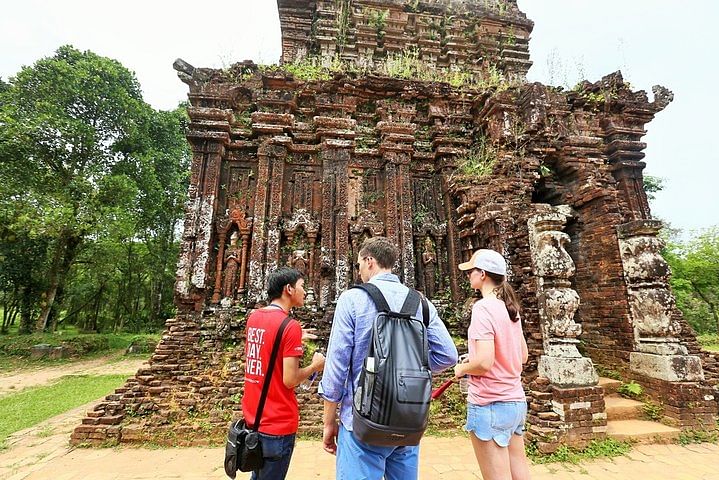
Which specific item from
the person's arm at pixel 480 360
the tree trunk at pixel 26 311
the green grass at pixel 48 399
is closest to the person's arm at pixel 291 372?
the person's arm at pixel 480 360

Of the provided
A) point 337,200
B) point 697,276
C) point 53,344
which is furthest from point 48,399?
point 697,276

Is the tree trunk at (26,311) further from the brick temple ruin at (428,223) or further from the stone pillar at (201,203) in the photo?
the brick temple ruin at (428,223)

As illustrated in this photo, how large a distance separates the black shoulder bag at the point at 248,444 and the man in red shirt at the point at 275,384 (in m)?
0.03

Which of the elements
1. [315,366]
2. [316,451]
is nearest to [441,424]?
[316,451]

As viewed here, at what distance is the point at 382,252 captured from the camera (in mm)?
2352

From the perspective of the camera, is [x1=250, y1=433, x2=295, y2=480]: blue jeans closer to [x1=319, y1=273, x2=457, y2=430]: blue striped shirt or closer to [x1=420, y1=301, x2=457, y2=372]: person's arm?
[x1=319, y1=273, x2=457, y2=430]: blue striped shirt

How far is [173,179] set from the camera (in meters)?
19.6

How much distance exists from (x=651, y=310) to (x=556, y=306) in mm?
1791

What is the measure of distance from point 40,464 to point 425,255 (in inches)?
250

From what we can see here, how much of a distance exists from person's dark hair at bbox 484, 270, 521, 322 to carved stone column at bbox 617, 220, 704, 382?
405 cm

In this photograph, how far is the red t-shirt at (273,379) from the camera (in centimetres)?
234

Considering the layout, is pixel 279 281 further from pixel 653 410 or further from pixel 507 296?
pixel 653 410

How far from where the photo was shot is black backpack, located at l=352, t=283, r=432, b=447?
1.79m

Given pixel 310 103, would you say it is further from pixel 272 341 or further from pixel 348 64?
pixel 272 341
